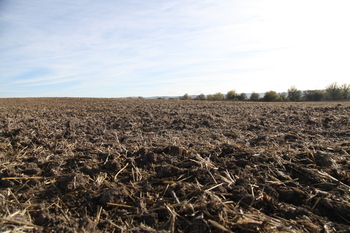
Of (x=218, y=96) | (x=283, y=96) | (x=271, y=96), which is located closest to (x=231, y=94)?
(x=218, y=96)

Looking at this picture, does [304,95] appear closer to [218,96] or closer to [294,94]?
[294,94]

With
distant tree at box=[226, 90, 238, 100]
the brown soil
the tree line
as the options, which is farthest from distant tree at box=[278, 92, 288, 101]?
the brown soil

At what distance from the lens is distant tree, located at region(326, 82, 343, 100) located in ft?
127

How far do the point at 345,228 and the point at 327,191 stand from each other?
0.62 metres

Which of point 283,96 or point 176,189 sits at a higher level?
point 283,96

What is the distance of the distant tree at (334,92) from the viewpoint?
3862 cm

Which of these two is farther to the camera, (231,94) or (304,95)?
(231,94)

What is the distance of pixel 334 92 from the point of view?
39281 mm

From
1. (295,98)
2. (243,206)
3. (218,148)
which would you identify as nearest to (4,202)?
(243,206)

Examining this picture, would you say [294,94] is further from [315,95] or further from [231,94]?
[231,94]

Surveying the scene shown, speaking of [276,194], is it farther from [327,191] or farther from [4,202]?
[4,202]

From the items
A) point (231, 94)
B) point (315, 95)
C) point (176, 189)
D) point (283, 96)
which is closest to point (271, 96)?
point (283, 96)

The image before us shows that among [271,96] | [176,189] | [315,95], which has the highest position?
[315,95]

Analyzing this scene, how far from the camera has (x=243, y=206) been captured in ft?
7.59
